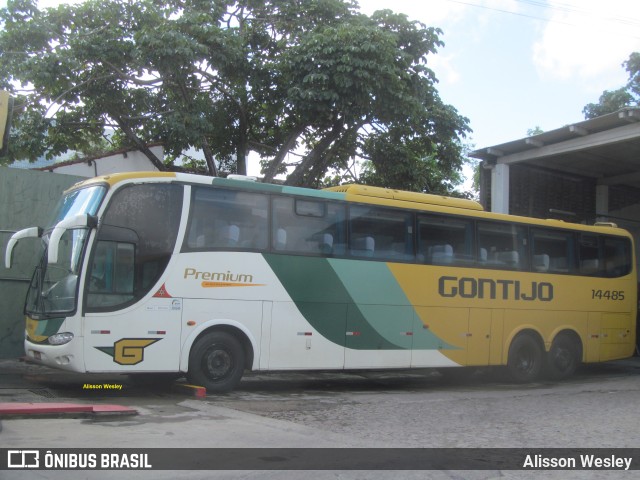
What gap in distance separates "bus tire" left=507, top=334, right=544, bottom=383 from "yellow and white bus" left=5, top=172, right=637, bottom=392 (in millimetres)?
29

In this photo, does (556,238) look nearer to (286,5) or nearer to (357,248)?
(357,248)

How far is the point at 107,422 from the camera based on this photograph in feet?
23.5

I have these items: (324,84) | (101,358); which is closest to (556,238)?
(324,84)

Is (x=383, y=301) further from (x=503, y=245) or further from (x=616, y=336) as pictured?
(x=616, y=336)

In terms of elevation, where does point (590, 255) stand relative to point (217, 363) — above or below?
above

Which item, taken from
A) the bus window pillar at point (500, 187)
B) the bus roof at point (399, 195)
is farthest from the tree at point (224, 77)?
the bus roof at point (399, 195)

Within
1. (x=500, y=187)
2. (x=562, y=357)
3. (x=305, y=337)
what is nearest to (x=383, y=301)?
(x=305, y=337)

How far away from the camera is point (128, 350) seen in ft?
28.9

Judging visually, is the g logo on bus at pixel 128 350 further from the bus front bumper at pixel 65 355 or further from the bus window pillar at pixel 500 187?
the bus window pillar at pixel 500 187

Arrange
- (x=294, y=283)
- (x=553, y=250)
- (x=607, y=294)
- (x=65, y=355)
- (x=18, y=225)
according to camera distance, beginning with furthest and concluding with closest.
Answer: (x=607, y=294) < (x=553, y=250) < (x=18, y=225) < (x=294, y=283) < (x=65, y=355)

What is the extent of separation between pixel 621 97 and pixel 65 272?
2191 centimetres

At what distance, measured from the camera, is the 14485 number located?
14.2 m

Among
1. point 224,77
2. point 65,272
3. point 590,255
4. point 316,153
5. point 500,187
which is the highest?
point 224,77

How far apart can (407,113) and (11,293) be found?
375 inches
